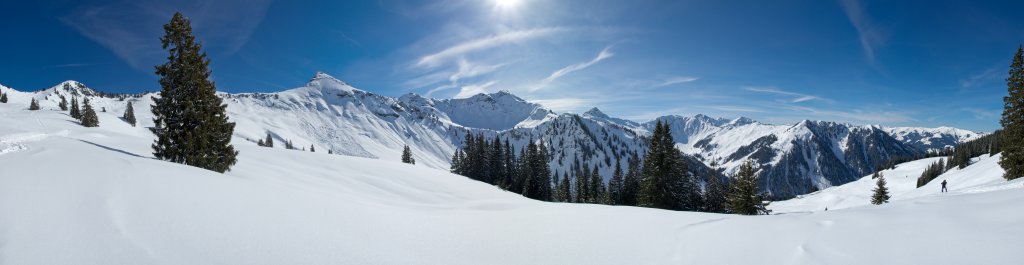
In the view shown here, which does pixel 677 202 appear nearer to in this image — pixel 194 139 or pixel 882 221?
pixel 882 221

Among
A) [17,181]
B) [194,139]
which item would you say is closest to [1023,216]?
[17,181]

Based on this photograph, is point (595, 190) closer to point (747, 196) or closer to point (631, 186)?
point (631, 186)

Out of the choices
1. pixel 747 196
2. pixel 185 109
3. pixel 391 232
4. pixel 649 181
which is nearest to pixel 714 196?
pixel 649 181

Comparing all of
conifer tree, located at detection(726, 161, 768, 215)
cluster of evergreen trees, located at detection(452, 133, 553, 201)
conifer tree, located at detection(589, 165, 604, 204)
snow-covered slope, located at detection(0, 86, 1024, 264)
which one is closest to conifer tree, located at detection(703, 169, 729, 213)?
conifer tree, located at detection(726, 161, 768, 215)

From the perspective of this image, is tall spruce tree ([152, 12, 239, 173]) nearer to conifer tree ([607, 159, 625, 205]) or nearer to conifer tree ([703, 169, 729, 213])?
conifer tree ([703, 169, 729, 213])

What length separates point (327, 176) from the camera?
60.4 ft

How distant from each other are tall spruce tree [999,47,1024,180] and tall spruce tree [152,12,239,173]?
46.2 meters

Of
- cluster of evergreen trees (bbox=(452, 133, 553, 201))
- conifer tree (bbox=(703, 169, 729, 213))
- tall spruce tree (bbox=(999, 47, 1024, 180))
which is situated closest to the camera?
tall spruce tree (bbox=(999, 47, 1024, 180))

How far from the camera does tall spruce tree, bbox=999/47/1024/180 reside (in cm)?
2548

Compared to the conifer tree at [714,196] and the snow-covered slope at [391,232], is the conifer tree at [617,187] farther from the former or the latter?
the snow-covered slope at [391,232]

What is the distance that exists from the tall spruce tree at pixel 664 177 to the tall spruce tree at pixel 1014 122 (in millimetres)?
20505

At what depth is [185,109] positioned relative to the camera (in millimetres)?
16203

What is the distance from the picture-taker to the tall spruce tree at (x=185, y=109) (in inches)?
625

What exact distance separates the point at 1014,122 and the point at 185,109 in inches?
1943
